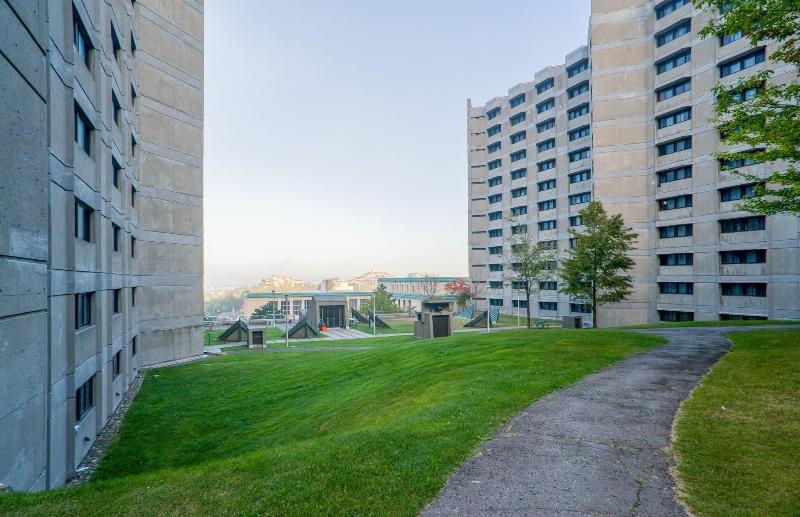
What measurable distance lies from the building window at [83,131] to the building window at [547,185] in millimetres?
62237

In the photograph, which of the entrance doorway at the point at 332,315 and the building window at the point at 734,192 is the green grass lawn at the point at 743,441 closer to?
the building window at the point at 734,192

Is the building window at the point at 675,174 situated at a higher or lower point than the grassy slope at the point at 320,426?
higher

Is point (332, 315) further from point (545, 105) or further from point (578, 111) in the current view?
point (545, 105)

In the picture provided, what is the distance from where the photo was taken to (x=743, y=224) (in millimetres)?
41500

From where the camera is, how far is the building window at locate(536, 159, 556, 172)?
2680 inches

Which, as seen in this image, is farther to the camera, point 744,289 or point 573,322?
point 744,289

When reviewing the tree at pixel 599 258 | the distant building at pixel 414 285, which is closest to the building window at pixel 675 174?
the tree at pixel 599 258

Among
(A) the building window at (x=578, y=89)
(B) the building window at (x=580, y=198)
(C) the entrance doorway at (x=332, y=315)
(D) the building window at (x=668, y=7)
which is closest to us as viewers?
(D) the building window at (x=668, y=7)

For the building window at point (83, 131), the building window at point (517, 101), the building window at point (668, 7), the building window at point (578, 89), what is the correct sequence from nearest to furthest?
the building window at point (83, 131) < the building window at point (668, 7) < the building window at point (578, 89) < the building window at point (517, 101)

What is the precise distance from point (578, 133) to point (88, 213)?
62616 millimetres

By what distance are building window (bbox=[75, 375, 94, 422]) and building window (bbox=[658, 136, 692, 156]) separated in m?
55.6

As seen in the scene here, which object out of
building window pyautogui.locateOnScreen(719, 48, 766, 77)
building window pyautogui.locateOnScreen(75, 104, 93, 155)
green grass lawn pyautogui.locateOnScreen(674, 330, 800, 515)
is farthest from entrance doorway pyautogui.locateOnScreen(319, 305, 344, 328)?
green grass lawn pyautogui.locateOnScreen(674, 330, 800, 515)

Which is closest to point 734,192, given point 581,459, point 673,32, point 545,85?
point 673,32

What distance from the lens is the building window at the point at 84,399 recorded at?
17.0 meters
